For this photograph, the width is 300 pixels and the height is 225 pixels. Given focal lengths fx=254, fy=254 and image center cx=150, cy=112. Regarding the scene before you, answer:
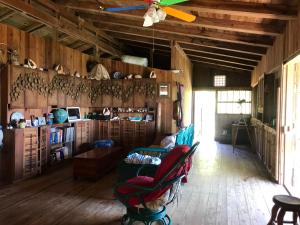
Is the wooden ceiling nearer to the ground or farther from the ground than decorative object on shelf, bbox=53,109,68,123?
farther from the ground

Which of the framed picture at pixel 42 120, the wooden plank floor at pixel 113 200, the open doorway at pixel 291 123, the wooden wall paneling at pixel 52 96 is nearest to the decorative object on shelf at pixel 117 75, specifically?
the wooden wall paneling at pixel 52 96

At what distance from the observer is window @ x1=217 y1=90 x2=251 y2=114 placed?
975 cm

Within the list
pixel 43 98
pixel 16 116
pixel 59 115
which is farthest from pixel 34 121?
pixel 59 115

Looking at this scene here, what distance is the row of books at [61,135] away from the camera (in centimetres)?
567

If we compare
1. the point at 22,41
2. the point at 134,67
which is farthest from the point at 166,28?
the point at 22,41

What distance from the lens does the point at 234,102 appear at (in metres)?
9.88

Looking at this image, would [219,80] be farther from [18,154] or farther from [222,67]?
[18,154]

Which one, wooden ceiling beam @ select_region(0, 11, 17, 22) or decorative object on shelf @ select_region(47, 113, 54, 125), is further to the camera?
decorative object on shelf @ select_region(47, 113, 54, 125)

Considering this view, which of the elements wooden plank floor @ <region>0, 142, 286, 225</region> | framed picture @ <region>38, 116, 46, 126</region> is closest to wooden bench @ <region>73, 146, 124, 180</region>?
wooden plank floor @ <region>0, 142, 286, 225</region>

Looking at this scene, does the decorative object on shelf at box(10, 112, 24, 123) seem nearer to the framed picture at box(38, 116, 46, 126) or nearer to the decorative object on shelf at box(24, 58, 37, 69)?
the framed picture at box(38, 116, 46, 126)

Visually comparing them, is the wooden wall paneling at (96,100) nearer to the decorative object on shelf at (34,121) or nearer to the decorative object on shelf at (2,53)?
the decorative object on shelf at (34,121)

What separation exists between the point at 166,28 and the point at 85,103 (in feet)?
10.3

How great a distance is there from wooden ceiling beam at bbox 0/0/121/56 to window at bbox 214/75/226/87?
4.59 m

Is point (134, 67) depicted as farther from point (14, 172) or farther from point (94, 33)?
point (14, 172)
